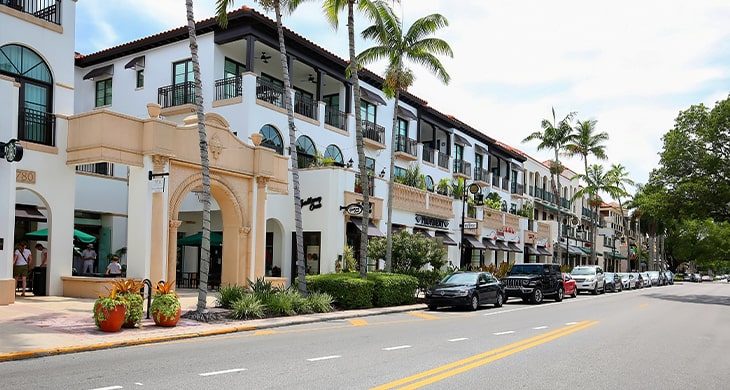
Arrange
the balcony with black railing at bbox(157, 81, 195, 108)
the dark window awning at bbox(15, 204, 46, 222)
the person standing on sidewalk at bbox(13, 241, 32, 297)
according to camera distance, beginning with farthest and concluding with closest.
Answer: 1. the balcony with black railing at bbox(157, 81, 195, 108)
2. the dark window awning at bbox(15, 204, 46, 222)
3. the person standing on sidewalk at bbox(13, 241, 32, 297)

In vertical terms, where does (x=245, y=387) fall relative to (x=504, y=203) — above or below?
below

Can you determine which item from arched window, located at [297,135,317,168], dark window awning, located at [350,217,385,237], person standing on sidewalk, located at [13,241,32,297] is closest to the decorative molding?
person standing on sidewalk, located at [13,241,32,297]

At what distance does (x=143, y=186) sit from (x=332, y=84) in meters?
16.0

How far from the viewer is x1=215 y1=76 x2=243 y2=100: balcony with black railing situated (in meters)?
26.7

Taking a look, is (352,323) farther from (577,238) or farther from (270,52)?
(577,238)

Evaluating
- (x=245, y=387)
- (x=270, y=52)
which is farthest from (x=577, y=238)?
(x=245, y=387)

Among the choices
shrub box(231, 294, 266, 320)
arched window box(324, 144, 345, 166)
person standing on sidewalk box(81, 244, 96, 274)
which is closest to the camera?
shrub box(231, 294, 266, 320)

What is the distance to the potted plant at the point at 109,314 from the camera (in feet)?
42.6

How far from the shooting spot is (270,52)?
28.5 metres

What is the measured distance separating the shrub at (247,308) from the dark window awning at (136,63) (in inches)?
634

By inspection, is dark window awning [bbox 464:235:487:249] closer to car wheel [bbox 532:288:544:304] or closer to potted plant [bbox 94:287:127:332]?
car wheel [bbox 532:288:544:304]

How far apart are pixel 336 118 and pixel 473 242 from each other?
1301cm

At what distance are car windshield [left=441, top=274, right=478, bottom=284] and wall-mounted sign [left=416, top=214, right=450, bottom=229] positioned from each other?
947 centimetres

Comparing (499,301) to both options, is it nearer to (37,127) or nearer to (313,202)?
(313,202)
